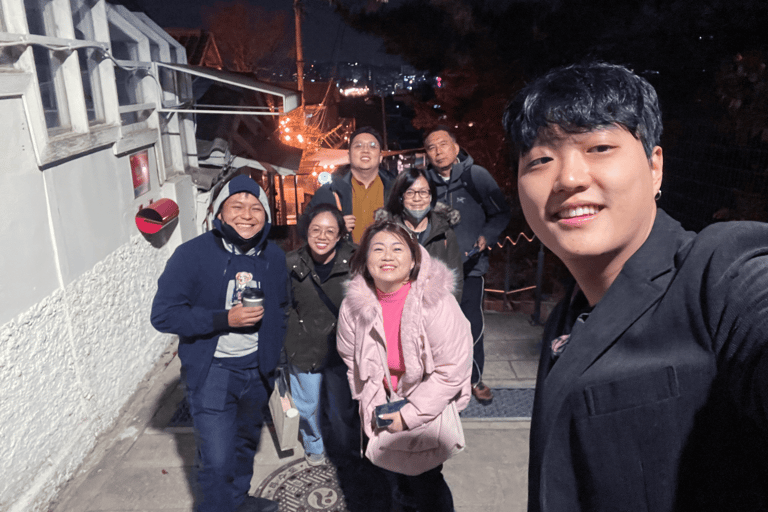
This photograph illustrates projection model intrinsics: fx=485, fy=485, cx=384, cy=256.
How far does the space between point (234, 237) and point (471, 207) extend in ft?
7.31

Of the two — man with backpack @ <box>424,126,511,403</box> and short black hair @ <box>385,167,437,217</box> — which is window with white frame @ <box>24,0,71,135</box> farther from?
man with backpack @ <box>424,126,511,403</box>

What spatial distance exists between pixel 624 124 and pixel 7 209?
378 centimetres

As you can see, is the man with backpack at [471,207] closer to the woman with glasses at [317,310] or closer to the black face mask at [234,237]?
the woman with glasses at [317,310]

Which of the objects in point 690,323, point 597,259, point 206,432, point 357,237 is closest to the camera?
point 690,323

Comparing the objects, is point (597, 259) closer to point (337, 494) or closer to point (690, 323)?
point (690, 323)

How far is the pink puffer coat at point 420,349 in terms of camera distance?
270cm

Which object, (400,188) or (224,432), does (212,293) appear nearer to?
(224,432)

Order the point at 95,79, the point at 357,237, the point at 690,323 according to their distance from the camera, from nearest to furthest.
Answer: the point at 690,323
the point at 357,237
the point at 95,79

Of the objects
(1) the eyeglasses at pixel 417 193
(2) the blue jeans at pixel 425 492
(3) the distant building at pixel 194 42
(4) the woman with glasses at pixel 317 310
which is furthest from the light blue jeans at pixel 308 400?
(3) the distant building at pixel 194 42

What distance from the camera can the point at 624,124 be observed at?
3.29 ft

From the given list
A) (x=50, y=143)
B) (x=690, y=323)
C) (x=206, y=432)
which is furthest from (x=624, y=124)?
(x=50, y=143)

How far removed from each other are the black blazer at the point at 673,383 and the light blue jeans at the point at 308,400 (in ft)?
8.96

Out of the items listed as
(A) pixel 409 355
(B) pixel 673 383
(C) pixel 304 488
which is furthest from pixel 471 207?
(B) pixel 673 383

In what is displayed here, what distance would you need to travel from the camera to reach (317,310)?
11.4 ft
